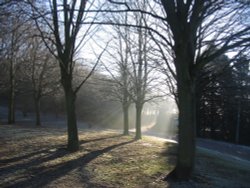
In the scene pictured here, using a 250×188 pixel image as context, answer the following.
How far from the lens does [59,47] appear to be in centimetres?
1152

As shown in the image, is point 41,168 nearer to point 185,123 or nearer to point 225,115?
point 185,123

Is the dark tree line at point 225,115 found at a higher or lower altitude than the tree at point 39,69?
lower

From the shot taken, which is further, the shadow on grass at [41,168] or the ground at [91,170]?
the ground at [91,170]

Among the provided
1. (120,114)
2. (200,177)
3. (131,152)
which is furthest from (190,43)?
(120,114)

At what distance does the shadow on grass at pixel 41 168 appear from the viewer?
6.93 meters

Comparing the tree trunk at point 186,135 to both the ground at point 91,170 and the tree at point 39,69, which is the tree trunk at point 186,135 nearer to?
the ground at point 91,170

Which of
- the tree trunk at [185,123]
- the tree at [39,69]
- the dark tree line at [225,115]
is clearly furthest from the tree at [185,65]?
the dark tree line at [225,115]

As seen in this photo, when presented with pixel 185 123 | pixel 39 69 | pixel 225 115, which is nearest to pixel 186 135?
pixel 185 123

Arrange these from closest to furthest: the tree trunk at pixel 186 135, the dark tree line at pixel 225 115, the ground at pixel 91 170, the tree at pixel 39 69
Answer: the ground at pixel 91 170
the tree trunk at pixel 186 135
the tree at pixel 39 69
the dark tree line at pixel 225 115

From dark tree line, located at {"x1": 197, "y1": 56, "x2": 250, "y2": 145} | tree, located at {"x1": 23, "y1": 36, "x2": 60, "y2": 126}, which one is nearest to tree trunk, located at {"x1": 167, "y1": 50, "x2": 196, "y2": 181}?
tree, located at {"x1": 23, "y1": 36, "x2": 60, "y2": 126}

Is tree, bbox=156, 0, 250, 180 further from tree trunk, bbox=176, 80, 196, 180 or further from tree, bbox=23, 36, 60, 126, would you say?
tree, bbox=23, 36, 60, 126

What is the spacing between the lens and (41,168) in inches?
326

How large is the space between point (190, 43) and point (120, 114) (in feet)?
125

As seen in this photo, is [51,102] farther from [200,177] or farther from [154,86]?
[200,177]
